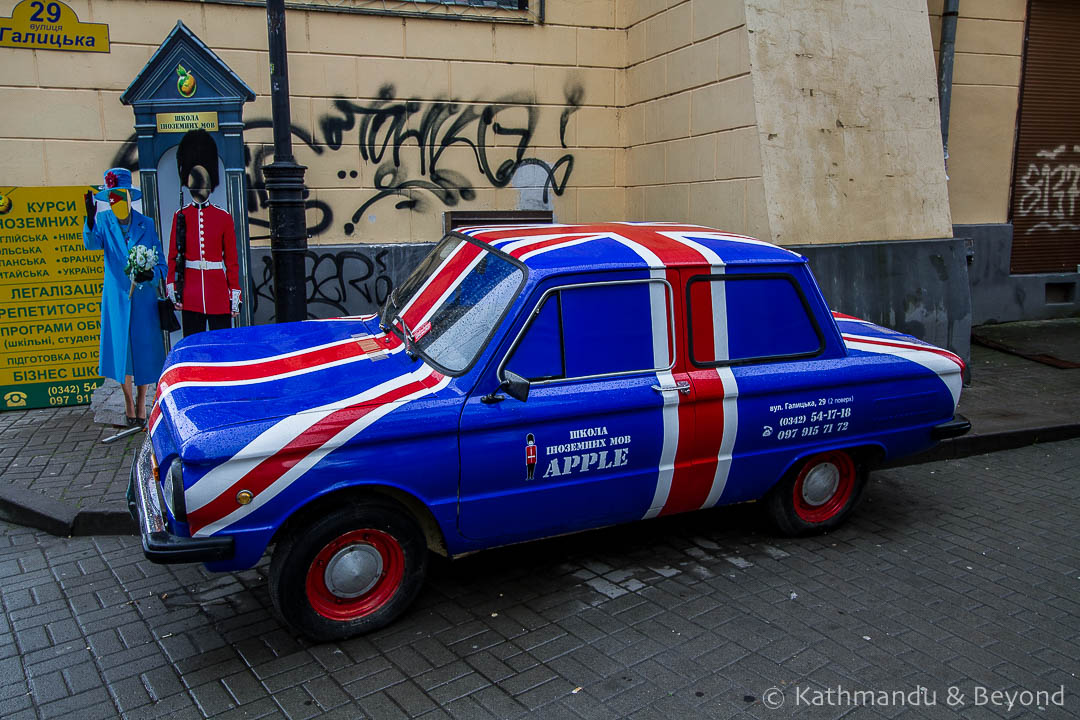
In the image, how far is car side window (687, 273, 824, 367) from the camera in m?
4.18

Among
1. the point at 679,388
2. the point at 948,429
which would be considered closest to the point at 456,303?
the point at 679,388

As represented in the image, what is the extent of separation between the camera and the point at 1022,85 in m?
10.3

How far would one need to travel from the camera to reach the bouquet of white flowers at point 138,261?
627 centimetres

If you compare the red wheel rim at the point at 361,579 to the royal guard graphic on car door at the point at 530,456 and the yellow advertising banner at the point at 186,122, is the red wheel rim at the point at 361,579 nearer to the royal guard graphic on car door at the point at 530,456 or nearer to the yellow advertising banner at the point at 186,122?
the royal guard graphic on car door at the point at 530,456

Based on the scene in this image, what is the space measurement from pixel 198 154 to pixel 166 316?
54.1 inches

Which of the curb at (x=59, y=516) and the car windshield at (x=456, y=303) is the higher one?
the car windshield at (x=456, y=303)

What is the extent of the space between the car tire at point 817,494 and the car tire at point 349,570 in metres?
2.08

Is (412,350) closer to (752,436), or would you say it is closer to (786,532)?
(752,436)

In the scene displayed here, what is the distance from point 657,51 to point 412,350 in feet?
20.4

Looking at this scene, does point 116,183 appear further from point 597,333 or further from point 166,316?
point 597,333

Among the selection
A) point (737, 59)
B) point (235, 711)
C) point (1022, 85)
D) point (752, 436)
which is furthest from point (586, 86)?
point (235, 711)

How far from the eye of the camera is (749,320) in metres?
4.32

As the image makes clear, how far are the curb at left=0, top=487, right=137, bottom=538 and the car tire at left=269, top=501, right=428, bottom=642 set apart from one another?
1.76 meters

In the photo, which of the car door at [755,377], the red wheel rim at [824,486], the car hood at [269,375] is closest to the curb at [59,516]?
the car hood at [269,375]
